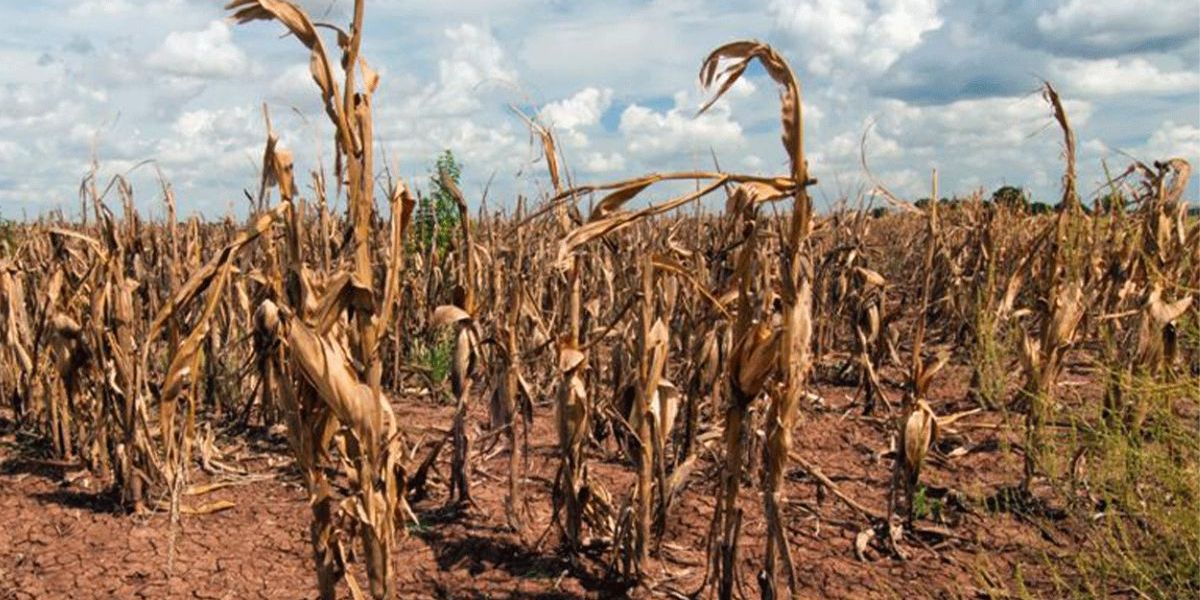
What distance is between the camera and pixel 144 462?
3.95 meters

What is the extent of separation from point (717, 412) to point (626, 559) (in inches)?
84.1

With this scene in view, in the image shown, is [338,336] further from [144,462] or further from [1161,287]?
[1161,287]

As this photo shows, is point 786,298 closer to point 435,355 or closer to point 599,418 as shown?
point 599,418

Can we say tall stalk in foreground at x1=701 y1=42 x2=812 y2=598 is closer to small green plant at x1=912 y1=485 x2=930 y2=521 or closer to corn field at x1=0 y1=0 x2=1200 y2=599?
corn field at x1=0 y1=0 x2=1200 y2=599

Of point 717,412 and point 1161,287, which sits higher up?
point 1161,287

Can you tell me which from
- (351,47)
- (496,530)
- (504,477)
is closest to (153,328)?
(351,47)

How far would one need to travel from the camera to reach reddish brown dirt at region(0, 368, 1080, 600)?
3.29 meters

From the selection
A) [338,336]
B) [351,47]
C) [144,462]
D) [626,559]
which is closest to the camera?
[351,47]

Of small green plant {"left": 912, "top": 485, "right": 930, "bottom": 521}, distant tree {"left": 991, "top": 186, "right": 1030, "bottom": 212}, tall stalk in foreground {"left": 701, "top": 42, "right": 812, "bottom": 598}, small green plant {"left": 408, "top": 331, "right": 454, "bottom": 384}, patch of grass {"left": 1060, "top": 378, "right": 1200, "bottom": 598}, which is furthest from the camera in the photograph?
distant tree {"left": 991, "top": 186, "right": 1030, "bottom": 212}

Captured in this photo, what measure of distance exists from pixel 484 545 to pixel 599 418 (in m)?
1.29

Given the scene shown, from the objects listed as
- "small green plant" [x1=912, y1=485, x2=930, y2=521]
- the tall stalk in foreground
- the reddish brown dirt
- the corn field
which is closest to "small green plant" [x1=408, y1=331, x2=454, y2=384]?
the corn field

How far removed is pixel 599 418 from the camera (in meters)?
4.71

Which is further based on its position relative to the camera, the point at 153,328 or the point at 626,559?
the point at 626,559

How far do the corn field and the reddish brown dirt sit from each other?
2 cm
